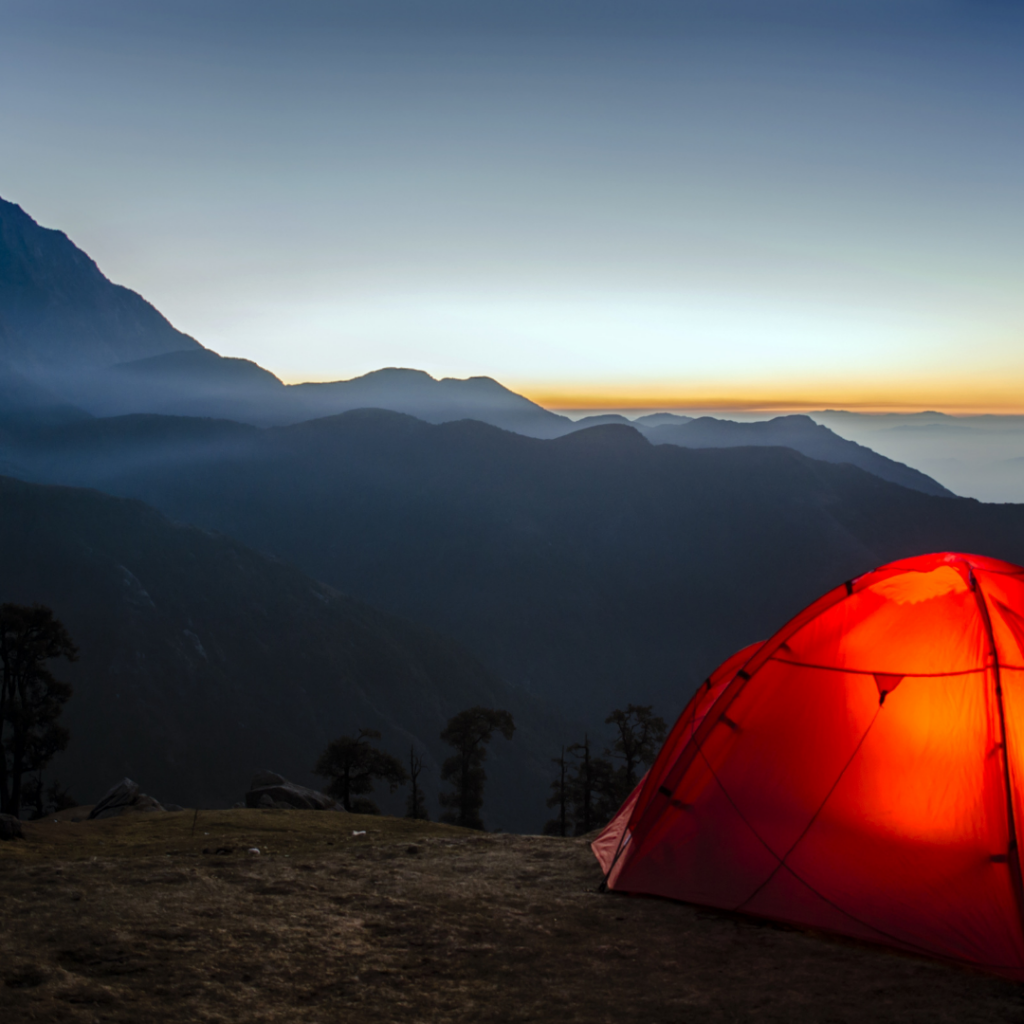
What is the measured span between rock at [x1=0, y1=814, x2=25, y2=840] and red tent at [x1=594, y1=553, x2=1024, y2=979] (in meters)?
10.7

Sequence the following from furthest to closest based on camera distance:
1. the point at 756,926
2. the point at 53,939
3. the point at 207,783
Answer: the point at 207,783
the point at 756,926
the point at 53,939

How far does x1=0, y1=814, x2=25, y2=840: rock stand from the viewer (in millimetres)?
13422

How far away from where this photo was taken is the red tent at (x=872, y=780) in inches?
285

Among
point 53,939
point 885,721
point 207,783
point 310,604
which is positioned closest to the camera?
point 53,939

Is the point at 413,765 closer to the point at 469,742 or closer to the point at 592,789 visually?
the point at 469,742

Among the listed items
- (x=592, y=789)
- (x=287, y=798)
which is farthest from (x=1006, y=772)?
(x=592, y=789)

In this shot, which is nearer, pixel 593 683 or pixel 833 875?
pixel 833 875

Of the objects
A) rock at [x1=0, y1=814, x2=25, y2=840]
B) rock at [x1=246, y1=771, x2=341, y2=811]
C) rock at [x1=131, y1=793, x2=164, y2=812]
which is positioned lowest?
rock at [x1=246, y1=771, x2=341, y2=811]

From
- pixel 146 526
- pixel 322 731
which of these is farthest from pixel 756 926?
pixel 146 526

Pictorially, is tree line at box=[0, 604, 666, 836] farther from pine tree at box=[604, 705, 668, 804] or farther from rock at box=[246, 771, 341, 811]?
rock at box=[246, 771, 341, 811]

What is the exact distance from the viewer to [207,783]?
115 meters

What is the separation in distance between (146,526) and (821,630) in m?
176

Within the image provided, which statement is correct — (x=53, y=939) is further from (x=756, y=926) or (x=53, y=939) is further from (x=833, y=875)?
(x=833, y=875)

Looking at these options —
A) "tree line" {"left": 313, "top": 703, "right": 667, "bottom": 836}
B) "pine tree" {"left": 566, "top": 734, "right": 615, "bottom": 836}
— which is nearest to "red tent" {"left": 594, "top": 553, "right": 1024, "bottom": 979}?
"tree line" {"left": 313, "top": 703, "right": 667, "bottom": 836}
